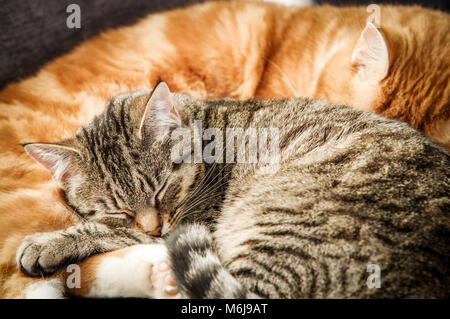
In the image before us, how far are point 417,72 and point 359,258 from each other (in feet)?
3.27

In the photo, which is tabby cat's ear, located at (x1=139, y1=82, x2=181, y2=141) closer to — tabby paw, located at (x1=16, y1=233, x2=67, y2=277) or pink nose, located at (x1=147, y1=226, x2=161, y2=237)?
pink nose, located at (x1=147, y1=226, x2=161, y2=237)

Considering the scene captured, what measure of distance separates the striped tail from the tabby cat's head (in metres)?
0.16

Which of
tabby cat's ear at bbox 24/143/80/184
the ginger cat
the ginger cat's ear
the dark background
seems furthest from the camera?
the dark background

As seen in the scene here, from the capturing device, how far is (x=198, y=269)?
960mm

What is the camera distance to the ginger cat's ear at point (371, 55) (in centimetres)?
148

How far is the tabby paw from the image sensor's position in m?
1.13

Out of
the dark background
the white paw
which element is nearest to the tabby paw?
the white paw
